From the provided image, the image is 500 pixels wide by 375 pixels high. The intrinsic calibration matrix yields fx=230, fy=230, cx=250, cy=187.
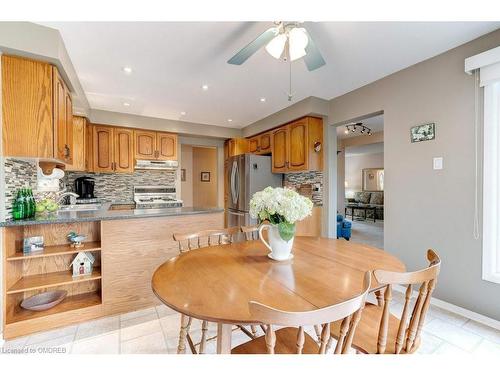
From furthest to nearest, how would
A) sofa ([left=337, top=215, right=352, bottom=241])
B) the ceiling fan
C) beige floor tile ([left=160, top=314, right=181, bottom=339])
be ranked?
→ sofa ([left=337, top=215, right=352, bottom=241]) < beige floor tile ([left=160, top=314, right=181, bottom=339]) < the ceiling fan

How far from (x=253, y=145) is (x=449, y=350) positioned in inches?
153

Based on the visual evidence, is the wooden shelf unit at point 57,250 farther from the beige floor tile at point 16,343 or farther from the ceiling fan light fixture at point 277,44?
the ceiling fan light fixture at point 277,44

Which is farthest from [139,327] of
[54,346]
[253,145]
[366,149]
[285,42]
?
[366,149]

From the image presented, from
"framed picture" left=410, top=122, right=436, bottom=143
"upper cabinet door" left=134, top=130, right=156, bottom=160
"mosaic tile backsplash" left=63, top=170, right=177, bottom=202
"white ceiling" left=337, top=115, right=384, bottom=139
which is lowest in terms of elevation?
"mosaic tile backsplash" left=63, top=170, right=177, bottom=202

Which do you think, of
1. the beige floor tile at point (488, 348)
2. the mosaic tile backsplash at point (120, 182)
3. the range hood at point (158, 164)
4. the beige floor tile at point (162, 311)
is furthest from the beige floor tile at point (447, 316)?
the mosaic tile backsplash at point (120, 182)

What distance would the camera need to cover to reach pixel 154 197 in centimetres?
439

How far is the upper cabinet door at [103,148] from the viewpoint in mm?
3766

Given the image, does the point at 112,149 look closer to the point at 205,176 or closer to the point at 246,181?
the point at 246,181

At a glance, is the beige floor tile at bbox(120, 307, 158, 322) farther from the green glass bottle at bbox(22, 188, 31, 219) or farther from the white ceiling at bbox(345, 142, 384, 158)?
the white ceiling at bbox(345, 142, 384, 158)

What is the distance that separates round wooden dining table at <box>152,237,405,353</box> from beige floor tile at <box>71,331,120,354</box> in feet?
3.25

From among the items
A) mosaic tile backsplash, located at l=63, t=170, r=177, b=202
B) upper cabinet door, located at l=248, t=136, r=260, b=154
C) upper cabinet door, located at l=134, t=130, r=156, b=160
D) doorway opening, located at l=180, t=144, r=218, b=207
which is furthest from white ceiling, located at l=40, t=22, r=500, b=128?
doorway opening, located at l=180, t=144, r=218, b=207

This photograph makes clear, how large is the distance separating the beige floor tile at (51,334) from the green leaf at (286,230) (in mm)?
1861

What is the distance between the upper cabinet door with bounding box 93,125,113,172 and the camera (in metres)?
3.77
